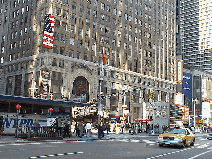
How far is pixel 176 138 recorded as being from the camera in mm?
22219

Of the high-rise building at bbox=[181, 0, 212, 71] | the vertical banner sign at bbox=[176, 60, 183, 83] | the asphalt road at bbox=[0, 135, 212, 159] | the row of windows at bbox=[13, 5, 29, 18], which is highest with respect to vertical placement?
the high-rise building at bbox=[181, 0, 212, 71]

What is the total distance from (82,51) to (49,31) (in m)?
10.3

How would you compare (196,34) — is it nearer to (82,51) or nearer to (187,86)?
(187,86)

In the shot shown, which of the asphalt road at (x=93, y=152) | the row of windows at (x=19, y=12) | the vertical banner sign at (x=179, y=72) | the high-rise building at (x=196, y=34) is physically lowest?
the asphalt road at (x=93, y=152)

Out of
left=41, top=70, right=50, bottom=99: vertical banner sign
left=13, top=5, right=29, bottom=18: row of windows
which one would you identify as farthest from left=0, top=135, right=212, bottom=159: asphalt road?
left=13, top=5, right=29, bottom=18: row of windows

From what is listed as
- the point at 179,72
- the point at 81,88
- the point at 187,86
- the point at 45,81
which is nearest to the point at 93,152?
the point at 45,81

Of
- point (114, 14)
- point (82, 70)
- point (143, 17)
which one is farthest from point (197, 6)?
point (82, 70)

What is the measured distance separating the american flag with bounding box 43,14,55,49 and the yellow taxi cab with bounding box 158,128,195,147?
41891mm

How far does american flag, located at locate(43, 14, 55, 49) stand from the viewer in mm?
60438

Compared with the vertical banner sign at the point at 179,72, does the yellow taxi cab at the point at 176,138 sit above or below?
below

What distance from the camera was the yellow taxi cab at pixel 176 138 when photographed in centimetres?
2216

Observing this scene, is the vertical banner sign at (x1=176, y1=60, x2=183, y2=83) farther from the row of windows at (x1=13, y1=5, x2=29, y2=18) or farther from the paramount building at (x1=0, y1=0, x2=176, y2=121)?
the row of windows at (x1=13, y1=5, x2=29, y2=18)

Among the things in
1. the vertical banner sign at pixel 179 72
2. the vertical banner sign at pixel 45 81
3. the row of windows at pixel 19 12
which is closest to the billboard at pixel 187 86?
the vertical banner sign at pixel 179 72

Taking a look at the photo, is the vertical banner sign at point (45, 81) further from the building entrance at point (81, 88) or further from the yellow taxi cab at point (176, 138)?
the yellow taxi cab at point (176, 138)
